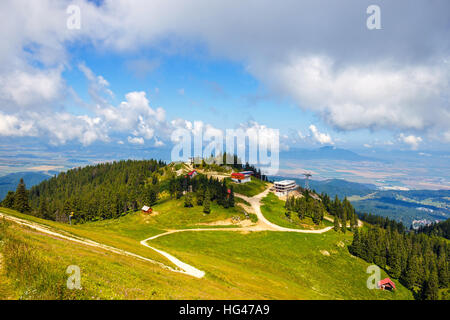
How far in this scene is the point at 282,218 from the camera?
367 feet

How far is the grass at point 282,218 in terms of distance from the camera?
106m

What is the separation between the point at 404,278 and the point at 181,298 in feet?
337

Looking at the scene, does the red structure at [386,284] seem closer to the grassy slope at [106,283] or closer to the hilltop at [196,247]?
the hilltop at [196,247]

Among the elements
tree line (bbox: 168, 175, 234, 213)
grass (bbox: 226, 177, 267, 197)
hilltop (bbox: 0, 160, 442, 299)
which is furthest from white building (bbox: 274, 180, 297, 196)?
tree line (bbox: 168, 175, 234, 213)

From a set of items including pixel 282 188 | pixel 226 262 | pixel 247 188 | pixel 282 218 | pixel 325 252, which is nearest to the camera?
pixel 226 262

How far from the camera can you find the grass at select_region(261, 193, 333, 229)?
106m

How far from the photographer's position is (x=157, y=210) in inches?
4252

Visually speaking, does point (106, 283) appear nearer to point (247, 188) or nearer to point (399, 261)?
point (399, 261)

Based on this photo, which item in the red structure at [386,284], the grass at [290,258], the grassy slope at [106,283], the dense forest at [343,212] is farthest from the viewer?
the dense forest at [343,212]

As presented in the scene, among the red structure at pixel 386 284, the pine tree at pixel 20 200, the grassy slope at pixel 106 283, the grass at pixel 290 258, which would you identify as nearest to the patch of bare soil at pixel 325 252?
the grass at pixel 290 258

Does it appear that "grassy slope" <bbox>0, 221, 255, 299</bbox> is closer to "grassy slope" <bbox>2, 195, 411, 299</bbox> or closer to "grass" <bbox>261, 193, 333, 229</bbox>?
"grassy slope" <bbox>2, 195, 411, 299</bbox>

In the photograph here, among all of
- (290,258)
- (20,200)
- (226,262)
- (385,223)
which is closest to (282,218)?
(290,258)

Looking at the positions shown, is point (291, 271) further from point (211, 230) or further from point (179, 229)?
point (179, 229)
